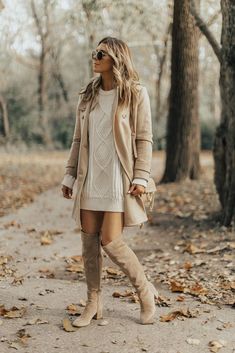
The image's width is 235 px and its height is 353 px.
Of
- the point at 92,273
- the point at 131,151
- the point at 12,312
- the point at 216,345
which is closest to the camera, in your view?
the point at 216,345

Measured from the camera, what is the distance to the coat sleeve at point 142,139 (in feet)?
15.1

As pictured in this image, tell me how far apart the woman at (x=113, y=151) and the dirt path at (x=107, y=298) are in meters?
0.58

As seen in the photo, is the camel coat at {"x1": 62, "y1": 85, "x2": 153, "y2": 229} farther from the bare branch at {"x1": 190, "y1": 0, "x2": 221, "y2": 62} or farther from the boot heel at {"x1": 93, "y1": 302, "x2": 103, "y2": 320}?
the bare branch at {"x1": 190, "y1": 0, "x2": 221, "y2": 62}

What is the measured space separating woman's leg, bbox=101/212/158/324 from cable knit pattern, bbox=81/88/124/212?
0.12 metres

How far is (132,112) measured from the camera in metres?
4.59

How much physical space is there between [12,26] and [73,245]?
73.5 ft

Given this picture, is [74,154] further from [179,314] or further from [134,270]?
[179,314]

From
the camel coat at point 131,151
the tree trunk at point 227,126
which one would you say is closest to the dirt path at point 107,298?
the tree trunk at point 227,126

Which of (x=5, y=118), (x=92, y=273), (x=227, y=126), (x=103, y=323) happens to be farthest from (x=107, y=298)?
(x=5, y=118)

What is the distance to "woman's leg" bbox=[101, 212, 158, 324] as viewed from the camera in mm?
4570

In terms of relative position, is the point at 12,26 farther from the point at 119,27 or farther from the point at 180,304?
the point at 180,304

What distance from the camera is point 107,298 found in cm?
565

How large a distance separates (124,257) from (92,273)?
13.6 inches

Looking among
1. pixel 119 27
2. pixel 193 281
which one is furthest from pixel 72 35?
pixel 193 281
